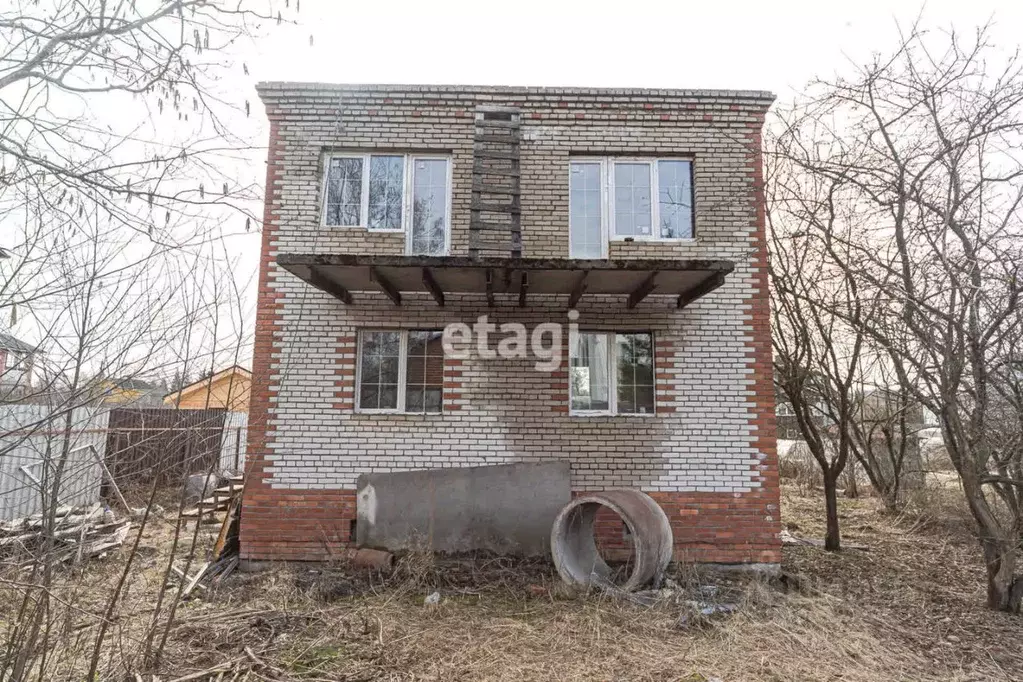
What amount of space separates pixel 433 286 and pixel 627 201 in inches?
120

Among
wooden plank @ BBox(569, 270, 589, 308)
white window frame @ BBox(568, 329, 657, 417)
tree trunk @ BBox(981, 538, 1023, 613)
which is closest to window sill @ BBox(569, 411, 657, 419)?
white window frame @ BBox(568, 329, 657, 417)

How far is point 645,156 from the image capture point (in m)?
7.98

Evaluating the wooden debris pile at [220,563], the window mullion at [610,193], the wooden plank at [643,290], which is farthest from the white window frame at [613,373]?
the wooden debris pile at [220,563]

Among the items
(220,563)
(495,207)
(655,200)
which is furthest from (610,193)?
(220,563)

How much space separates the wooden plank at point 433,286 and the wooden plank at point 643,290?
2.41 meters

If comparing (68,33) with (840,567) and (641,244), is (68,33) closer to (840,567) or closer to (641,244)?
(641,244)

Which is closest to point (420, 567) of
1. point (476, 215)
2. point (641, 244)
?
point (476, 215)

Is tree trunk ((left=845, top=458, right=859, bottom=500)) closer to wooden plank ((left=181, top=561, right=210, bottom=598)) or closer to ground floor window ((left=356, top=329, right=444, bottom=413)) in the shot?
ground floor window ((left=356, top=329, right=444, bottom=413))

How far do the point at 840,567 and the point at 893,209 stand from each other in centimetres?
469

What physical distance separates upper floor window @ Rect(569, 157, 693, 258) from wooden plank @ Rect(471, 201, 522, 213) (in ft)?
2.98

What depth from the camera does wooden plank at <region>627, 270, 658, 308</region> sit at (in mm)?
6645

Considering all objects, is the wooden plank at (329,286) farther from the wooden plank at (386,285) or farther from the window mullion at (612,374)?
the window mullion at (612,374)

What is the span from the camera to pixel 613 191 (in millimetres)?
7938

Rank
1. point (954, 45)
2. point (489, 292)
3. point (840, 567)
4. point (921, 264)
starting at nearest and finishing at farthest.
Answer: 1. point (954, 45)
2. point (921, 264)
3. point (489, 292)
4. point (840, 567)
